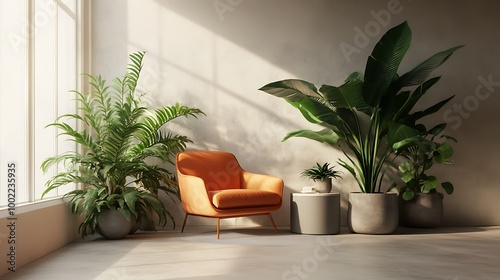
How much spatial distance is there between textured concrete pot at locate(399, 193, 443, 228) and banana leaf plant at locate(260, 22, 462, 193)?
0.43m

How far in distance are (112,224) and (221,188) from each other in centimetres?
125

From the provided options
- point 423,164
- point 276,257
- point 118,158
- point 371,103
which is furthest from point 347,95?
point 118,158

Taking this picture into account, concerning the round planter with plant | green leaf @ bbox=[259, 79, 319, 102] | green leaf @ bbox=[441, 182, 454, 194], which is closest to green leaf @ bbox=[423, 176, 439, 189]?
green leaf @ bbox=[441, 182, 454, 194]

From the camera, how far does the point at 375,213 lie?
5594 millimetres

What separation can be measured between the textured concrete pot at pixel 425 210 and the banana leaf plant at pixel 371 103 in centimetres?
43

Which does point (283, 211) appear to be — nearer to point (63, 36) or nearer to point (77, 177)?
point (77, 177)

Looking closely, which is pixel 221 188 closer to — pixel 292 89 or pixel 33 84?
pixel 292 89

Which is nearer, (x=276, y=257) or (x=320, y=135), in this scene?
(x=276, y=257)

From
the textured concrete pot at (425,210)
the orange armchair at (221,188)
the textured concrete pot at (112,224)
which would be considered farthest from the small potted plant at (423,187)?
the textured concrete pot at (112,224)

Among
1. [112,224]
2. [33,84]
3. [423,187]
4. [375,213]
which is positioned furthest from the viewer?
[423,187]

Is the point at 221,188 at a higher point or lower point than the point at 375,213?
higher


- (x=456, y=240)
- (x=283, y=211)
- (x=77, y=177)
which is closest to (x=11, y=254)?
(x=77, y=177)

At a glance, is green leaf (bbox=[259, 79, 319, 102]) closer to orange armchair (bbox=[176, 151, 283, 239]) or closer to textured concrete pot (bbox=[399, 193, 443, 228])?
orange armchair (bbox=[176, 151, 283, 239])

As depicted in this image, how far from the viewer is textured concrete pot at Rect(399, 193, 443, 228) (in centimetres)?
601
